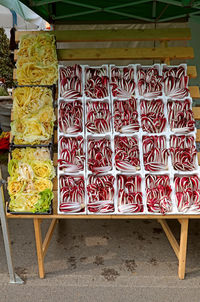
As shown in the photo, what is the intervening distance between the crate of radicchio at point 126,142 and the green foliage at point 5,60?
19.7 ft

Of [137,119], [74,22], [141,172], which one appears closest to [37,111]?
[137,119]

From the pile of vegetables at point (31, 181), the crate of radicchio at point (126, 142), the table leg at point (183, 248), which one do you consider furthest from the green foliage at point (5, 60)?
the table leg at point (183, 248)

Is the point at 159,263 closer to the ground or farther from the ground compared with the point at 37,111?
closer to the ground

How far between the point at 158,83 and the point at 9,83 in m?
6.63

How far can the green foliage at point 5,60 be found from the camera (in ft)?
26.1

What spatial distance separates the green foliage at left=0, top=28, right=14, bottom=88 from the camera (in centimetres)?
796

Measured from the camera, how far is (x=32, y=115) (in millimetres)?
2645

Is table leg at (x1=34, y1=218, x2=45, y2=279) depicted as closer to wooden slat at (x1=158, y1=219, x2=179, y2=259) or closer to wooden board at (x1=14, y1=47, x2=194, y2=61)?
wooden slat at (x1=158, y1=219, x2=179, y2=259)

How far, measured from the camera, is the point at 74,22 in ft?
14.4

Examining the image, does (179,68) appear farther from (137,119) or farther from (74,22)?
(74,22)

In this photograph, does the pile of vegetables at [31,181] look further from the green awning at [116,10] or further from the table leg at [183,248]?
the green awning at [116,10]

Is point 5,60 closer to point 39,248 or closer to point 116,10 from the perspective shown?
point 116,10

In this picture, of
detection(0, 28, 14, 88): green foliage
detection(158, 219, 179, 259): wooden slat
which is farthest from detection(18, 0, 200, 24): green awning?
detection(0, 28, 14, 88): green foliage

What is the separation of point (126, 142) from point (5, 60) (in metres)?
6.69
